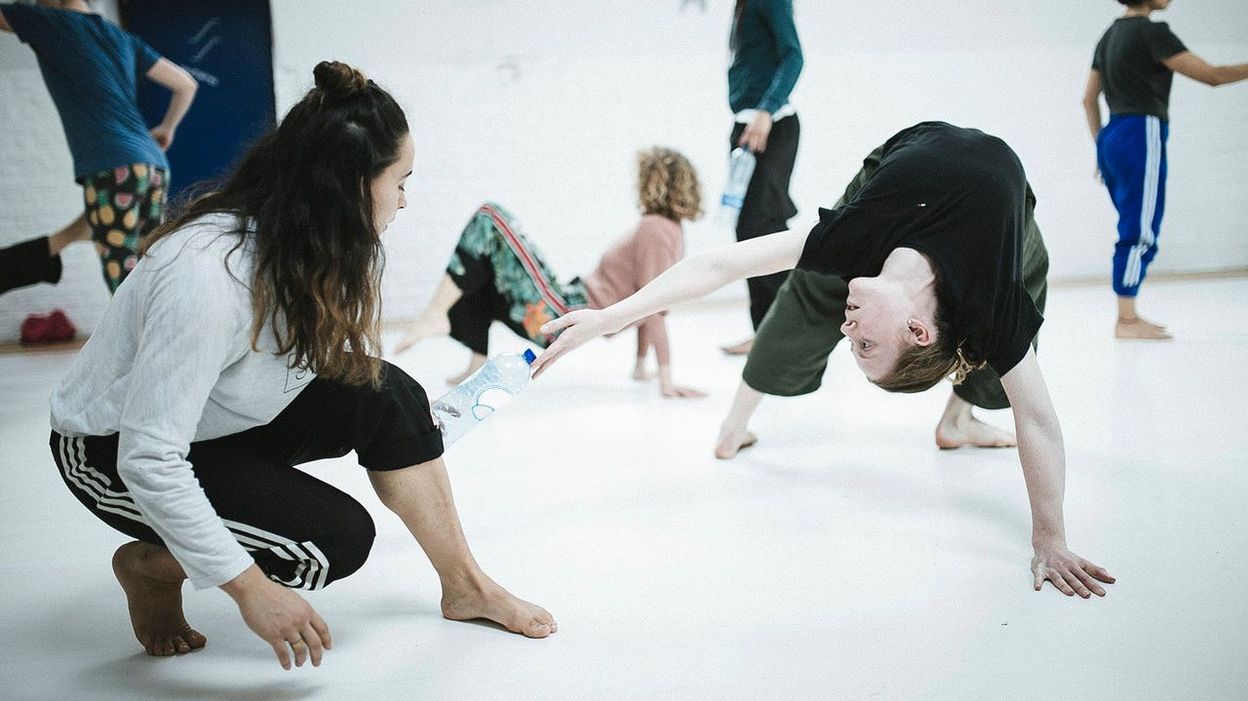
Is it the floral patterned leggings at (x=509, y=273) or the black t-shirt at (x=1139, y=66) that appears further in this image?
the black t-shirt at (x=1139, y=66)

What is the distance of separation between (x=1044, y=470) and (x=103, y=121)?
118 inches

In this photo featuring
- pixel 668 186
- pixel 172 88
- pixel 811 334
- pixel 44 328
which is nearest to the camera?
pixel 811 334

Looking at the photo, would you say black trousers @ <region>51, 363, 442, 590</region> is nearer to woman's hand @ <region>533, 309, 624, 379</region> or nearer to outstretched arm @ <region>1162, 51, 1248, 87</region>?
woman's hand @ <region>533, 309, 624, 379</region>

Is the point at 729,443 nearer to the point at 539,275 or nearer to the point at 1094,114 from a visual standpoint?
the point at 539,275

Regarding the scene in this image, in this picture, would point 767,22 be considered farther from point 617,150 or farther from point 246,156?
point 246,156

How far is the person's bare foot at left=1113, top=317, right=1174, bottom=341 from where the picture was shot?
11.5 ft

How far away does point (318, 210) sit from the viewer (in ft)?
3.71

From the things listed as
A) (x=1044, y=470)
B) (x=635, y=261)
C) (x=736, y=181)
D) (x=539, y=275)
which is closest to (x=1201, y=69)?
(x=736, y=181)

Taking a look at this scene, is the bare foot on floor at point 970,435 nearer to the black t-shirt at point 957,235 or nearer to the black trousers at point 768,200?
the black t-shirt at point 957,235

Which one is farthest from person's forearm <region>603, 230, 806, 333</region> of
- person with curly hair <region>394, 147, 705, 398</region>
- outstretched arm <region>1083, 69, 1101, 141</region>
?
outstretched arm <region>1083, 69, 1101, 141</region>

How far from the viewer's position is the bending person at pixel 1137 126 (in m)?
3.47

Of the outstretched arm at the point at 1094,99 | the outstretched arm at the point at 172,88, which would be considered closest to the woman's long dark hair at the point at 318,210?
the outstretched arm at the point at 172,88

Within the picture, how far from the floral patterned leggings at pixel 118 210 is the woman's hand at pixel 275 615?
2.40 metres

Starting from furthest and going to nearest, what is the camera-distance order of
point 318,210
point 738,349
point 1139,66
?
point 738,349 → point 1139,66 → point 318,210
